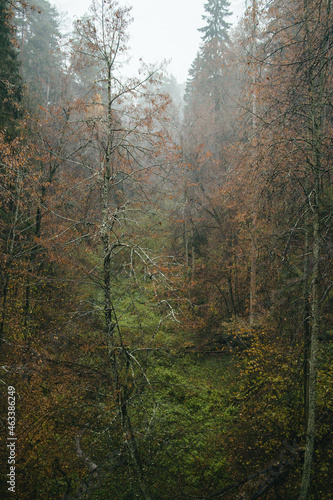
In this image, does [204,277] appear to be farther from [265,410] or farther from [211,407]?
[265,410]

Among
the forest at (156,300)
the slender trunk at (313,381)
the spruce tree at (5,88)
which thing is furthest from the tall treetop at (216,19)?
the slender trunk at (313,381)

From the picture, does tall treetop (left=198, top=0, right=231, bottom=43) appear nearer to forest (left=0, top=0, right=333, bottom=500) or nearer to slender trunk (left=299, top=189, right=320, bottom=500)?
forest (left=0, top=0, right=333, bottom=500)

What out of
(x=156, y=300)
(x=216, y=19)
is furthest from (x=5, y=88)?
(x=216, y=19)

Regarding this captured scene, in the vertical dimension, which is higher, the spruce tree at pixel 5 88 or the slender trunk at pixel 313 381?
the spruce tree at pixel 5 88

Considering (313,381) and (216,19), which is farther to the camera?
(216,19)

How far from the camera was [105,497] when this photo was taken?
7.37m

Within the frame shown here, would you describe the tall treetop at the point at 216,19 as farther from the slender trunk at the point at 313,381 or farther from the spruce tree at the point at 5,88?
the slender trunk at the point at 313,381

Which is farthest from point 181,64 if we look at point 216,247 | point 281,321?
point 281,321

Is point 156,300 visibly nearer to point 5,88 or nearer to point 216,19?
point 5,88

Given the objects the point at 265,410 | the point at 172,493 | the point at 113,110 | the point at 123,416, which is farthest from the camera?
the point at 265,410

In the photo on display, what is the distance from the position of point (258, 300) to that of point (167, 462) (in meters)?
6.33

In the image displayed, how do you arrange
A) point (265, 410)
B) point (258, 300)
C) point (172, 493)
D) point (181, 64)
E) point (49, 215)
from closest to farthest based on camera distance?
point (172, 493)
point (265, 410)
point (49, 215)
point (258, 300)
point (181, 64)

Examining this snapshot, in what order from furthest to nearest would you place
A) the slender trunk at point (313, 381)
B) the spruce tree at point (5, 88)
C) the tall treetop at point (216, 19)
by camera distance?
the tall treetop at point (216, 19), the spruce tree at point (5, 88), the slender trunk at point (313, 381)

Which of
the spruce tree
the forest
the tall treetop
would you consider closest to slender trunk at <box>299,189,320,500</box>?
the forest
